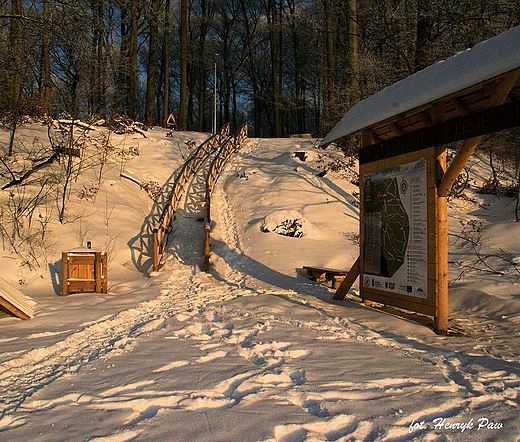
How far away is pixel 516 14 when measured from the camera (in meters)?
9.95

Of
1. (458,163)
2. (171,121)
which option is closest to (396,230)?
(458,163)

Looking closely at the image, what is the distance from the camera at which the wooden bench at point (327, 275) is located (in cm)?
941

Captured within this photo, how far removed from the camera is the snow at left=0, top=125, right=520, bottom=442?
3.02 meters

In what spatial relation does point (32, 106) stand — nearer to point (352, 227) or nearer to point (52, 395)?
point (352, 227)

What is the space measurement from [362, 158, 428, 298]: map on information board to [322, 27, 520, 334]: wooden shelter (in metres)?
0.01

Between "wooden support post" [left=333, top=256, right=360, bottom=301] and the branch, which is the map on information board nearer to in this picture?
"wooden support post" [left=333, top=256, right=360, bottom=301]

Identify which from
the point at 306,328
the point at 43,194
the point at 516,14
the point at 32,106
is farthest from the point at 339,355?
the point at 32,106

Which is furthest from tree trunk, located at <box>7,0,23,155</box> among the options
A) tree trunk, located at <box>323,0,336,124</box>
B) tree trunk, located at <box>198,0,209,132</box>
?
tree trunk, located at <box>198,0,209,132</box>

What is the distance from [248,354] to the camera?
4668 mm

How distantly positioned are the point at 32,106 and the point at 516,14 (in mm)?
14148

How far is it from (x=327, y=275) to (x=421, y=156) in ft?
13.4

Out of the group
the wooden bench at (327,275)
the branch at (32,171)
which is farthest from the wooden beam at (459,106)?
the branch at (32,171)

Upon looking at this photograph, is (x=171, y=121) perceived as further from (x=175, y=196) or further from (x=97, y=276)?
(x=97, y=276)

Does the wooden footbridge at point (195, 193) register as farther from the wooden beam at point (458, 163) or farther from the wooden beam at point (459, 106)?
the wooden beam at point (459, 106)
